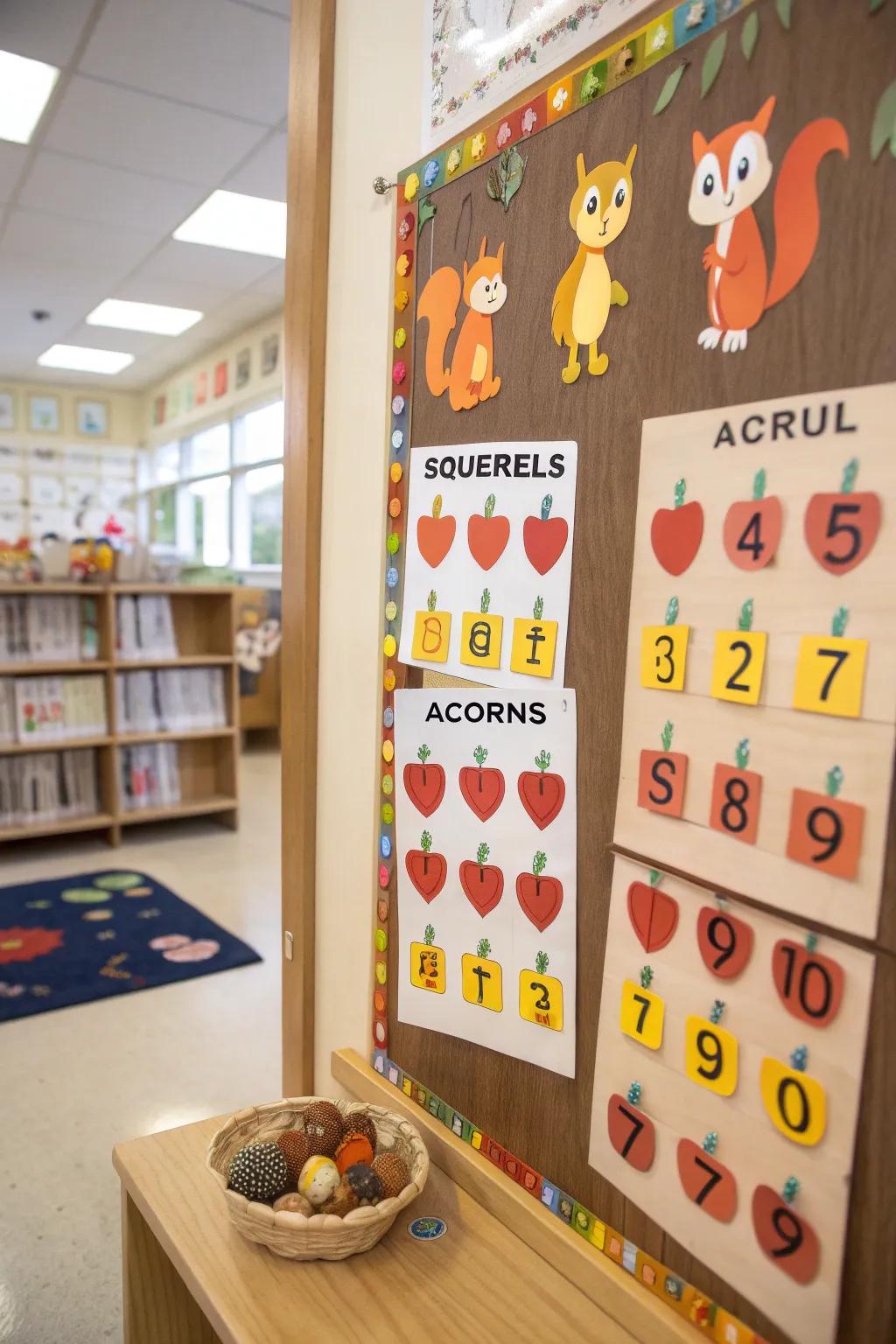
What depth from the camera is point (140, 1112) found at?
2268mm

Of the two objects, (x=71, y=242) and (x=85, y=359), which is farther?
(x=85, y=359)

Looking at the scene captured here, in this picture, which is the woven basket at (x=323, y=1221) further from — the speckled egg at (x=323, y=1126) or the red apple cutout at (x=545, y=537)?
the red apple cutout at (x=545, y=537)

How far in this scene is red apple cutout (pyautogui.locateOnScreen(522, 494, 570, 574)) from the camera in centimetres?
93

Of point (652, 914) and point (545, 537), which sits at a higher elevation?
point (545, 537)

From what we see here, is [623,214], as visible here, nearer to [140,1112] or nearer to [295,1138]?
[295,1138]

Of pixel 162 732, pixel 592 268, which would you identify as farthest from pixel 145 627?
pixel 592 268

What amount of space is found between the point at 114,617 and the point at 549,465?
366 centimetres

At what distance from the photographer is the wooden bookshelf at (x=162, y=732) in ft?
13.4

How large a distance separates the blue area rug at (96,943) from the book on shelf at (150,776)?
605mm

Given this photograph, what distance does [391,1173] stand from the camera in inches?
38.8

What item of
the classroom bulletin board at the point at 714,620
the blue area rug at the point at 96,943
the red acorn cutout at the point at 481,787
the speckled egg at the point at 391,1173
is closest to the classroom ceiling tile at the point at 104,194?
the blue area rug at the point at 96,943

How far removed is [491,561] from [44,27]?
3.18 metres

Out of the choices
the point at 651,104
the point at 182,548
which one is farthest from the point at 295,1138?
the point at 182,548

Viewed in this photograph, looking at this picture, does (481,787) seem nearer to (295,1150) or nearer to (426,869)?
(426,869)
